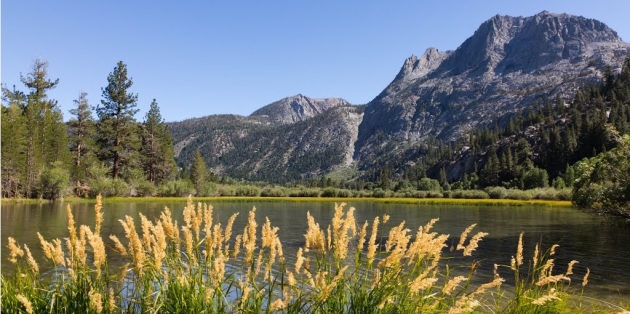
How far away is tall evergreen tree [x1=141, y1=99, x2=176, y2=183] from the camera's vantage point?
99.3 meters

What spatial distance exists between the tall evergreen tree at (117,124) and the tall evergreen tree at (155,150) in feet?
34.9

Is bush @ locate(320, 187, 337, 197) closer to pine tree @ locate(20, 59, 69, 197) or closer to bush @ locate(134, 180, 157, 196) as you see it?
bush @ locate(134, 180, 157, 196)

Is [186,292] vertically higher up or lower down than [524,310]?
higher up

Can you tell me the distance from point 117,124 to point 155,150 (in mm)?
15648

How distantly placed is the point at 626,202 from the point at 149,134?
9327cm

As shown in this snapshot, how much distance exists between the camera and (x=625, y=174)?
23344 mm

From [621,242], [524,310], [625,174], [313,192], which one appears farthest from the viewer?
[313,192]

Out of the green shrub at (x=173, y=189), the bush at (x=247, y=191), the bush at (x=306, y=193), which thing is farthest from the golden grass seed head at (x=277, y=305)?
the bush at (x=247, y=191)

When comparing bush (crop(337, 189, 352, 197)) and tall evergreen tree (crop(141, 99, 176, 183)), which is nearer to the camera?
tall evergreen tree (crop(141, 99, 176, 183))

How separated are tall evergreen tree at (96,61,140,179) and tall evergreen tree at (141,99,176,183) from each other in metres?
10.6

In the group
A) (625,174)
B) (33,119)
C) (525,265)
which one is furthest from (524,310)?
(33,119)

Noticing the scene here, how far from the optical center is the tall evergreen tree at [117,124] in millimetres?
83875

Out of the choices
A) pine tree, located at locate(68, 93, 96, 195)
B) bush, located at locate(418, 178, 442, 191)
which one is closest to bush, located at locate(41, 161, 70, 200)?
pine tree, located at locate(68, 93, 96, 195)

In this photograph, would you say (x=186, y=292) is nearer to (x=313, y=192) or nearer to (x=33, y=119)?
(x=33, y=119)
